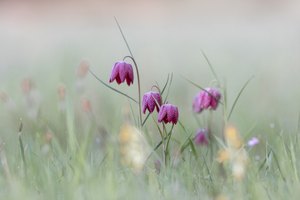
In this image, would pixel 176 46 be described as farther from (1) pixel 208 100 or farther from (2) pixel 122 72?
(2) pixel 122 72

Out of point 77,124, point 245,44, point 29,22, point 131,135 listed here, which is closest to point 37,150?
point 131,135

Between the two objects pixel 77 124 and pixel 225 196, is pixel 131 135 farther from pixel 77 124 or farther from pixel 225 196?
pixel 77 124

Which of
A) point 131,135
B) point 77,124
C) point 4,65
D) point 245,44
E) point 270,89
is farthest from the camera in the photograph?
point 245,44

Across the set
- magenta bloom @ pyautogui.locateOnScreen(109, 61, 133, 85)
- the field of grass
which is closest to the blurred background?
the field of grass

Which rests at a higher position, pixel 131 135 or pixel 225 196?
pixel 131 135

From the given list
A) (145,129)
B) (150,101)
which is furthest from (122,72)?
(145,129)

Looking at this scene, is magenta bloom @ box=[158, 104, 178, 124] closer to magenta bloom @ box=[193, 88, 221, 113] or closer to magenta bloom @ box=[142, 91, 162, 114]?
magenta bloom @ box=[142, 91, 162, 114]
